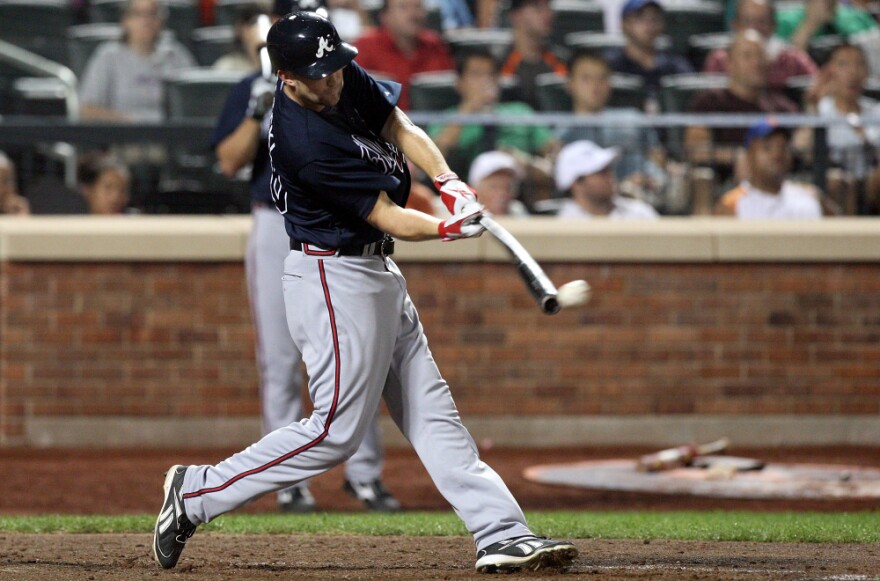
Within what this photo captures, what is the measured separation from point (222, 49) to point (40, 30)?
4.83 feet

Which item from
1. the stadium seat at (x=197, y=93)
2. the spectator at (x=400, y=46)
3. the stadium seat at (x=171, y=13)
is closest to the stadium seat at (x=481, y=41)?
the spectator at (x=400, y=46)

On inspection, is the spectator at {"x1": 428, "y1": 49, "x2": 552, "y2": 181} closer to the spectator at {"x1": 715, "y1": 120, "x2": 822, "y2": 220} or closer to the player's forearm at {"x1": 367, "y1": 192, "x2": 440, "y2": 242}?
the spectator at {"x1": 715, "y1": 120, "x2": 822, "y2": 220}

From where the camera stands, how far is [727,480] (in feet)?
24.0

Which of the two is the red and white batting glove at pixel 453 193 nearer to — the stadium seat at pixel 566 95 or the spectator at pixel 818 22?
the stadium seat at pixel 566 95

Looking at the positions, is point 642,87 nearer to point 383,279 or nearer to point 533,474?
point 533,474

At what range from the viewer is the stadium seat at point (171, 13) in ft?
36.3

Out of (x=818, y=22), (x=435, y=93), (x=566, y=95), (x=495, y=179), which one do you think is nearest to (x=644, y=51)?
(x=566, y=95)

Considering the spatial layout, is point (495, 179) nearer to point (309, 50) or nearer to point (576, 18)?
point (576, 18)

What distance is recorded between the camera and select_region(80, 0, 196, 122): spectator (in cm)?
983

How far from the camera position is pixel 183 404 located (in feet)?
28.4

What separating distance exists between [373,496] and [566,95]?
465 centimetres

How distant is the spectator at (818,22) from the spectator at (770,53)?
0.70 feet

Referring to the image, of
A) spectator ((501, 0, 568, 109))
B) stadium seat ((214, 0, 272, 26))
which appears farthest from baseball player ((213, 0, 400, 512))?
stadium seat ((214, 0, 272, 26))

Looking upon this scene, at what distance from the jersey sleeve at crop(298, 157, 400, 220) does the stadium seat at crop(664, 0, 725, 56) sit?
7.64 m
